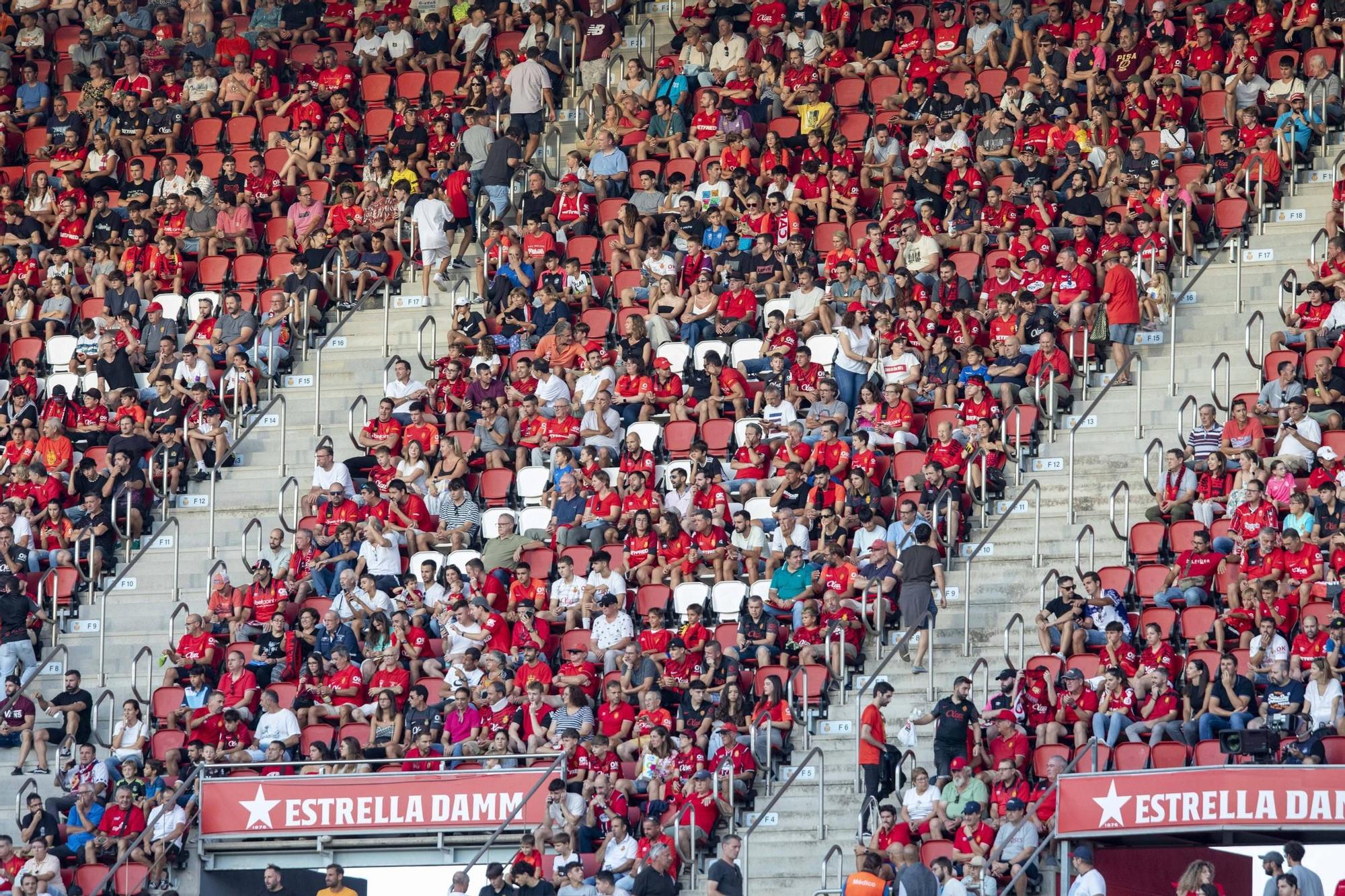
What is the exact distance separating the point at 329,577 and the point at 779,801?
18.3ft

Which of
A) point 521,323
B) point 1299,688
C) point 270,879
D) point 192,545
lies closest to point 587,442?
point 521,323

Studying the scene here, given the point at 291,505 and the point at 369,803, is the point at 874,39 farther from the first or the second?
the point at 369,803

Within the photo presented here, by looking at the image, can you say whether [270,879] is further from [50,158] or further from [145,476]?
[50,158]

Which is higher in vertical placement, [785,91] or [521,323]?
[785,91]

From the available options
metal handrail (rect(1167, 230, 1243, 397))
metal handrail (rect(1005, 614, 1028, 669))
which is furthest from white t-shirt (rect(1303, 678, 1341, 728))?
metal handrail (rect(1167, 230, 1243, 397))

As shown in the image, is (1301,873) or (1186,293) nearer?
(1301,873)

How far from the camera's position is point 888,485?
22.6 metres

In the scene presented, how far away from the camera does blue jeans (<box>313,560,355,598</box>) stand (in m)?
23.2

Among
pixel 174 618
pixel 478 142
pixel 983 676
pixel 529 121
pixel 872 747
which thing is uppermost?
pixel 529 121

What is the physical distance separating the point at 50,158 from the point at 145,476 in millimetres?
6931

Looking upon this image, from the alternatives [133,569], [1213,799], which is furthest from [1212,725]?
[133,569]

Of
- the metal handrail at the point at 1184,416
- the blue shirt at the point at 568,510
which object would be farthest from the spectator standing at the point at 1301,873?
the blue shirt at the point at 568,510

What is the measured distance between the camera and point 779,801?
20094 mm

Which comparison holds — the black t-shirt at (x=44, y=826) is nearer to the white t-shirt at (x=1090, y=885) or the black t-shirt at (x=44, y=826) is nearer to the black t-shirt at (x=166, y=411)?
the black t-shirt at (x=166, y=411)
